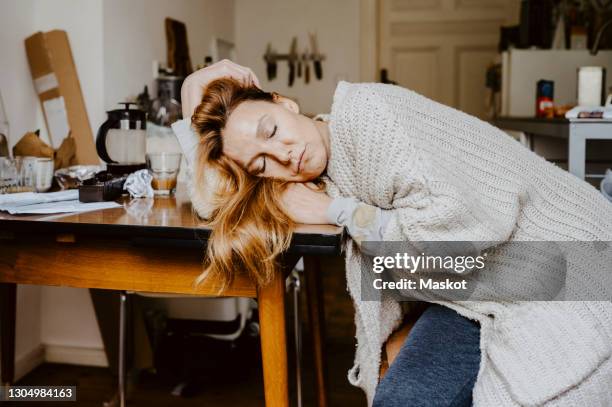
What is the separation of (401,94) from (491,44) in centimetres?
353

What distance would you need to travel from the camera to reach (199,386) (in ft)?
7.70

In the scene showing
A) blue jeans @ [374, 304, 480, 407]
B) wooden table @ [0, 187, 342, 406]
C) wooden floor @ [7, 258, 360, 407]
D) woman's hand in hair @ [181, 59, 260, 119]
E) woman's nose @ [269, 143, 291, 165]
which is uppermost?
woman's hand in hair @ [181, 59, 260, 119]

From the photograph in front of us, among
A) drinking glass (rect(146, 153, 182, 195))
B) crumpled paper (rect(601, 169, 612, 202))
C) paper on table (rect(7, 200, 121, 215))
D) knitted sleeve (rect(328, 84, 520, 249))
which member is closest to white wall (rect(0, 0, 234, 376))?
drinking glass (rect(146, 153, 182, 195))

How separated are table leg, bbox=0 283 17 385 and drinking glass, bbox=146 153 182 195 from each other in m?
0.58

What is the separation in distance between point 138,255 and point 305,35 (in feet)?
11.1

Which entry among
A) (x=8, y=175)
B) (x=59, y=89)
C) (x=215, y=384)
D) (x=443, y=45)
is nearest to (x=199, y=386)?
(x=215, y=384)

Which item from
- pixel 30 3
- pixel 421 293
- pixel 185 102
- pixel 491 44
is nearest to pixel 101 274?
pixel 185 102

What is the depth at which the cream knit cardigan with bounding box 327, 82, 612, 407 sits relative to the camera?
3.75 ft

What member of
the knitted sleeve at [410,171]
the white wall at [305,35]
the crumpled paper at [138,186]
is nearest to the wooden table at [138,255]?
the knitted sleeve at [410,171]

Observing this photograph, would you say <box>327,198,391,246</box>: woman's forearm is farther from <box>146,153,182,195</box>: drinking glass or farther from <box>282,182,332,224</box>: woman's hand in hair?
<box>146,153,182,195</box>: drinking glass

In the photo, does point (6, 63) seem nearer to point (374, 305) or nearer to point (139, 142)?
point (139, 142)

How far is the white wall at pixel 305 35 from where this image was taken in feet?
14.4

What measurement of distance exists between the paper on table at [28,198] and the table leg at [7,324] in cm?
46

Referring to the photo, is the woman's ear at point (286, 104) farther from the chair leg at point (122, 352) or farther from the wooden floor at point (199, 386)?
the wooden floor at point (199, 386)
